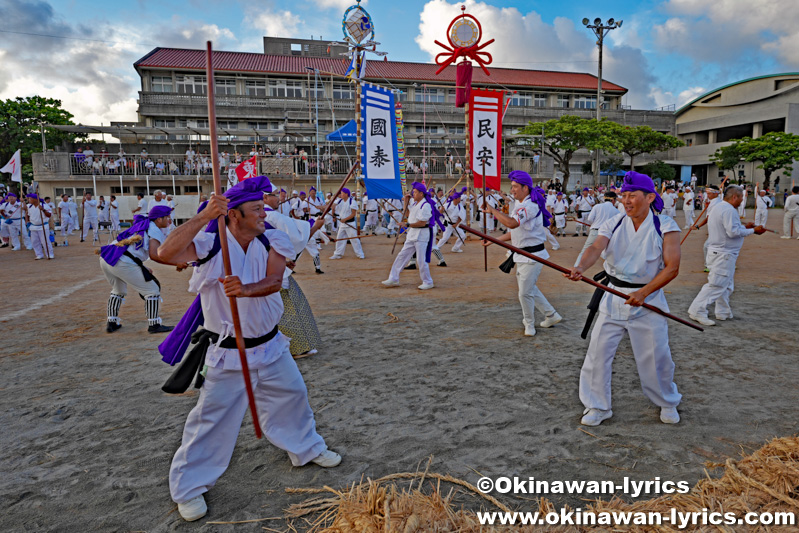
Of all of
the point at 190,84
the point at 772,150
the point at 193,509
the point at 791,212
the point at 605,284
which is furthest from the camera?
the point at 190,84

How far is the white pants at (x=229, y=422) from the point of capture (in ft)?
9.58

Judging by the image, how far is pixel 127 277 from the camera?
682cm

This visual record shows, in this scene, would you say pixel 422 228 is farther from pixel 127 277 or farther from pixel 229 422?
pixel 229 422

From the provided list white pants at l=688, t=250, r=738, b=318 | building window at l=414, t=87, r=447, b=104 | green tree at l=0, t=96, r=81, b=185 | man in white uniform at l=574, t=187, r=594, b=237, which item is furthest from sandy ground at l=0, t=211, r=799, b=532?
building window at l=414, t=87, r=447, b=104

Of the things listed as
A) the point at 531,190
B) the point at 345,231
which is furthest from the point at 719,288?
the point at 345,231

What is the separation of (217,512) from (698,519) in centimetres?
260

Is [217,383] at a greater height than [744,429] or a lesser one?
greater

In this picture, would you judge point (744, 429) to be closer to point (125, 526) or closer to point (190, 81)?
point (125, 526)

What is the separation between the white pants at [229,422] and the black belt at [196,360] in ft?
0.31

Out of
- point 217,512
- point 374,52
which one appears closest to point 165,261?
point 217,512

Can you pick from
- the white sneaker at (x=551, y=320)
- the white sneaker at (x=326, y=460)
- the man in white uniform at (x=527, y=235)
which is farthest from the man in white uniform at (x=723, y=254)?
the white sneaker at (x=326, y=460)

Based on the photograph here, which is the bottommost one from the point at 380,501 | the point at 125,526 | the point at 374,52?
the point at 125,526

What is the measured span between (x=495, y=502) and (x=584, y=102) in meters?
53.8

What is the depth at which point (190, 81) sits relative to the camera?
4141cm
